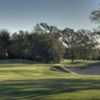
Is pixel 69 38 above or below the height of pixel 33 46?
above

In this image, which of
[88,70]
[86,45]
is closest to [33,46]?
[88,70]

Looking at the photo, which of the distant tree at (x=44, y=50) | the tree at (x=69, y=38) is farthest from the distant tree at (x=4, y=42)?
the tree at (x=69, y=38)

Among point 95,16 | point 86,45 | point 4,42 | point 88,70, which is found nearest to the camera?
point 95,16

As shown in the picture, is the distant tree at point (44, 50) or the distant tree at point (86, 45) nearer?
the distant tree at point (44, 50)

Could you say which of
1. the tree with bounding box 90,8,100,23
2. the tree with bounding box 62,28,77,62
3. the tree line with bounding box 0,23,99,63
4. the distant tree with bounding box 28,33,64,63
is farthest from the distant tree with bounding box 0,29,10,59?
the tree with bounding box 90,8,100,23

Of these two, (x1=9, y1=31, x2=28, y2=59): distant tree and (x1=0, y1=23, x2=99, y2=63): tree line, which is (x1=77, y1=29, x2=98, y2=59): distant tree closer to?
(x1=0, y1=23, x2=99, y2=63): tree line

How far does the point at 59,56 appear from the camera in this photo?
8544cm

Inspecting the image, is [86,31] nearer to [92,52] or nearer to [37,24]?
[92,52]

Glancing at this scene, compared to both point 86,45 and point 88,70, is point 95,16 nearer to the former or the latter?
point 88,70

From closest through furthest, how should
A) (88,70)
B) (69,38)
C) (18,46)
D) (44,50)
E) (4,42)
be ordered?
(88,70) → (44,50) → (18,46) → (4,42) → (69,38)

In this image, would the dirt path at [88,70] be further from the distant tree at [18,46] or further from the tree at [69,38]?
the tree at [69,38]

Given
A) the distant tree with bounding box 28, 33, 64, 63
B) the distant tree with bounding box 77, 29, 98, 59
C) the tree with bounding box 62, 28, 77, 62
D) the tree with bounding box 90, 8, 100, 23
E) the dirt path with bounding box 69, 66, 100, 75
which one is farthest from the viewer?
the tree with bounding box 62, 28, 77, 62

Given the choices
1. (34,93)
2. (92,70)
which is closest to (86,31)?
(92,70)

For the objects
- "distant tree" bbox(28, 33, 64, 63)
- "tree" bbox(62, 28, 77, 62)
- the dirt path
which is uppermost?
"tree" bbox(62, 28, 77, 62)
